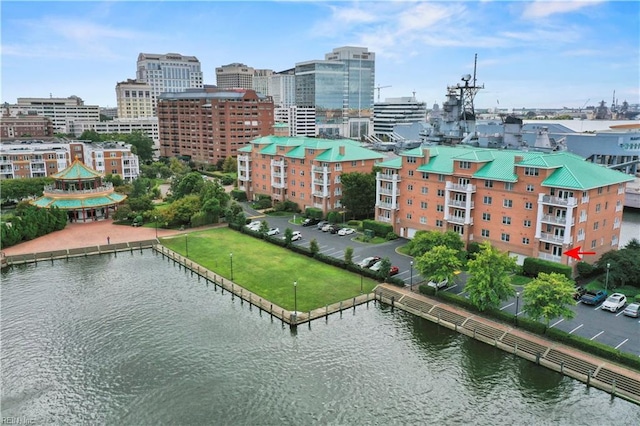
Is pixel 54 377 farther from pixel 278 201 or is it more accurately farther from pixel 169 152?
pixel 169 152

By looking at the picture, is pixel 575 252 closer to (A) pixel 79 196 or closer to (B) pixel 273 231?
(B) pixel 273 231

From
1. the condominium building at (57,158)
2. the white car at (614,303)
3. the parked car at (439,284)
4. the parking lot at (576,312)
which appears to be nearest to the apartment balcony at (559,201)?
the white car at (614,303)

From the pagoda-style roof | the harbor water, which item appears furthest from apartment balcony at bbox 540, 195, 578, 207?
the pagoda-style roof

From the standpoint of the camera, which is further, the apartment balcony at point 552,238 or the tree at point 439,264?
the apartment balcony at point 552,238

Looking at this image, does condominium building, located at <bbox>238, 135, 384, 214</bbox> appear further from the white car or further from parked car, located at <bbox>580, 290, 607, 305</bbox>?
the white car

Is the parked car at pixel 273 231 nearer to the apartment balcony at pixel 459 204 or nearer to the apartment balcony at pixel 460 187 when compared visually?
the apartment balcony at pixel 459 204

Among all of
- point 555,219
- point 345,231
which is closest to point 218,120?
point 345,231
